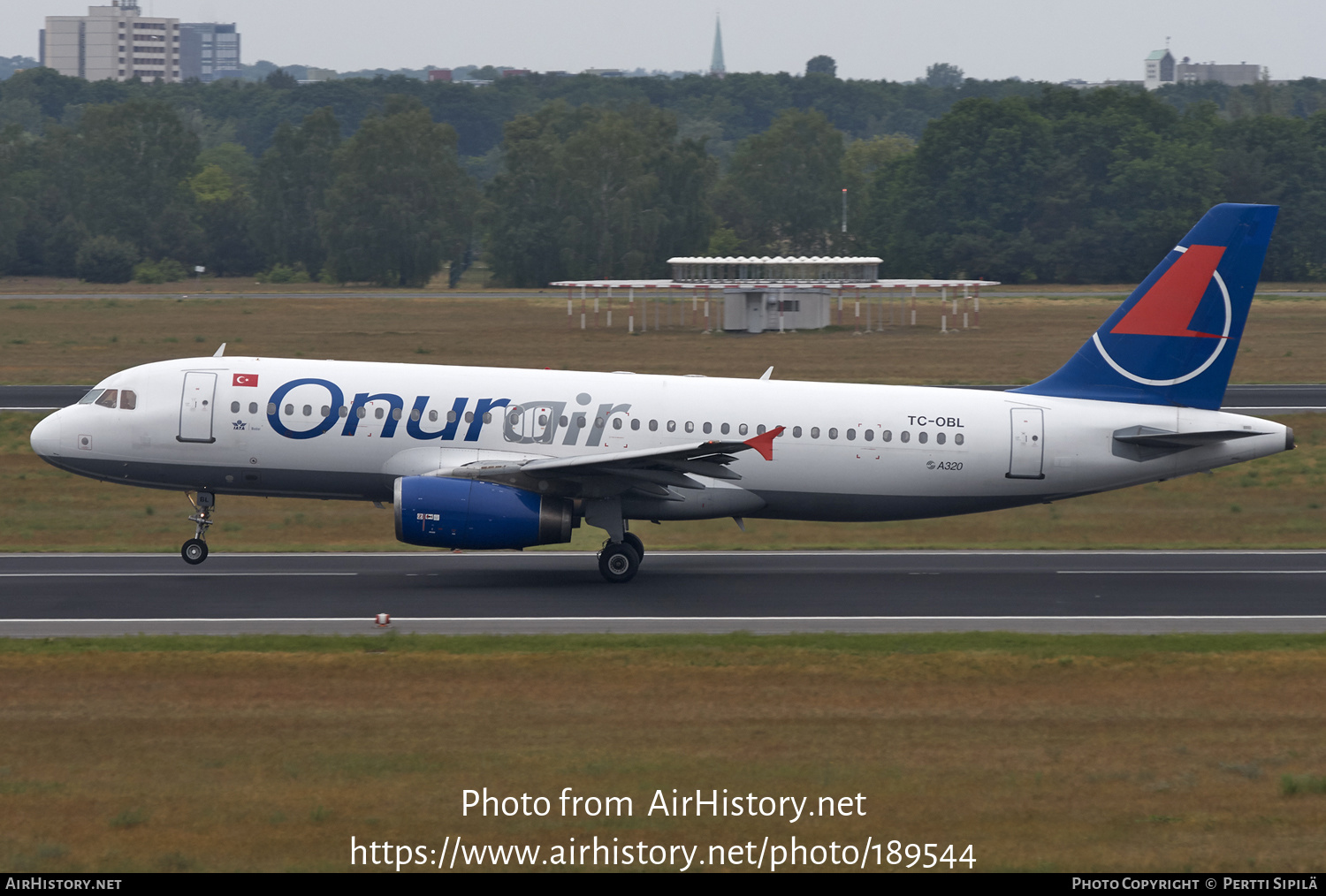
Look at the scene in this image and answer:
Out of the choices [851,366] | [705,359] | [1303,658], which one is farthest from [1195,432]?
[705,359]

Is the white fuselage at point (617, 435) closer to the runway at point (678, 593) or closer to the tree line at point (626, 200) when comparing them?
the runway at point (678, 593)

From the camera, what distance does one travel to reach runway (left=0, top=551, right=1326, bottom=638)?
24.7 m

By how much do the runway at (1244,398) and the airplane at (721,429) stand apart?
21.1m

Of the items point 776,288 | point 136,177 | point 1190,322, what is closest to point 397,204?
Answer: point 136,177

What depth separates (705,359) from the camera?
71.2 meters

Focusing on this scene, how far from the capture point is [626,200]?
14250 centimetres

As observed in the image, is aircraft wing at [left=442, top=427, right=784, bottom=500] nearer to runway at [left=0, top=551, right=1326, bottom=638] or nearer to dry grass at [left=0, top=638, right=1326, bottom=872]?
runway at [left=0, top=551, right=1326, bottom=638]

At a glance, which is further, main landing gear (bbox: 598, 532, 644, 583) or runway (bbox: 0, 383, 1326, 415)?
runway (bbox: 0, 383, 1326, 415)

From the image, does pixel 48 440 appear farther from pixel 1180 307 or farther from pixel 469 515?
pixel 1180 307

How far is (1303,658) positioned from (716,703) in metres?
9.37

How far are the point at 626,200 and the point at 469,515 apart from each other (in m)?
119

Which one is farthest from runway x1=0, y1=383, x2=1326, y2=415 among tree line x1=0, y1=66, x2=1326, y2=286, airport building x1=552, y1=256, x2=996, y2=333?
tree line x1=0, y1=66, x2=1326, y2=286

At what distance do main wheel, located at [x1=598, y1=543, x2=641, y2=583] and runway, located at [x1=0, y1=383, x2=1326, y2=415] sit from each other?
27.9 meters

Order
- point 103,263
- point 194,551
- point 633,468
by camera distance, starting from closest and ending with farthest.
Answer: point 633,468 < point 194,551 < point 103,263
